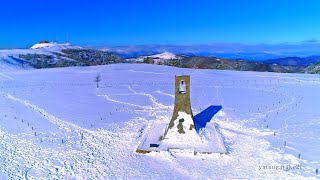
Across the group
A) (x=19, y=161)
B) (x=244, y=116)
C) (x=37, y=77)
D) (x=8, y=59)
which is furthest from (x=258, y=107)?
(x=8, y=59)

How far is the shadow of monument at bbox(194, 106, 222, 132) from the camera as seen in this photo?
94.2ft

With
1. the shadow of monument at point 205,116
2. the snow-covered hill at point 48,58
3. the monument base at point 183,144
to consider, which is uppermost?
the snow-covered hill at point 48,58

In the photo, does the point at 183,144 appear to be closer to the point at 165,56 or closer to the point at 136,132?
the point at 136,132

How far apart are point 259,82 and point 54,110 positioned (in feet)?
128

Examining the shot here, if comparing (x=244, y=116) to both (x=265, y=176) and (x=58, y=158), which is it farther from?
(x=58, y=158)

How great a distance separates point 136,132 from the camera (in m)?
26.8

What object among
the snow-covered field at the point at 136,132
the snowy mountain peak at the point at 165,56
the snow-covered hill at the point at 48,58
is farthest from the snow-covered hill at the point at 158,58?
the snow-covered field at the point at 136,132

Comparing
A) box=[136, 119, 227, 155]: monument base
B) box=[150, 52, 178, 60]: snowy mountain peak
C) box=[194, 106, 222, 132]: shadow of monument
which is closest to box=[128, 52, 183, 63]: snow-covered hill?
box=[150, 52, 178, 60]: snowy mountain peak

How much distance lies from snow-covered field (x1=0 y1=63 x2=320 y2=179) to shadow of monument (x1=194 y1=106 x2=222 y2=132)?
1.95ft

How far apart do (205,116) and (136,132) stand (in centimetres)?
831

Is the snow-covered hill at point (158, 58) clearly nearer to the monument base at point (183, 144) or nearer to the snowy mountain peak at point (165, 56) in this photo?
the snowy mountain peak at point (165, 56)

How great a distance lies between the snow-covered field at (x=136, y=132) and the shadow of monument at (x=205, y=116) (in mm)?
595

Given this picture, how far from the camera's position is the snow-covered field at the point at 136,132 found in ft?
64.5

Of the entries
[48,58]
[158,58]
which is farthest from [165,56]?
[48,58]
